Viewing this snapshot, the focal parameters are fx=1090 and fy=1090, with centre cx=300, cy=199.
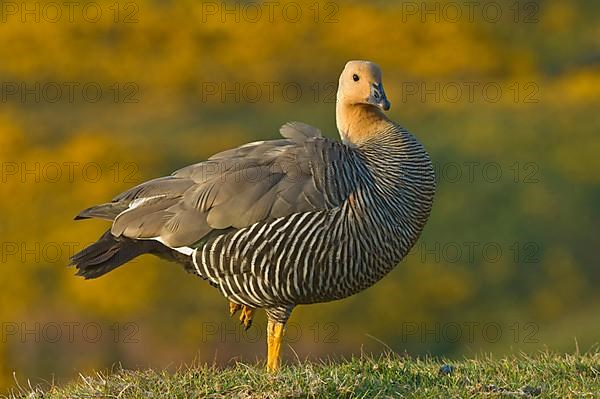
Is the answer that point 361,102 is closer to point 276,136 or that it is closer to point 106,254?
point 106,254

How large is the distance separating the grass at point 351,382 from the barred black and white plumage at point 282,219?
2.29 ft

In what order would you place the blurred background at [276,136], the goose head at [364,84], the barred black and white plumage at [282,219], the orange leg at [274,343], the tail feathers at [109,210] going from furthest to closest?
1. the blurred background at [276,136]
2. the goose head at [364,84]
3. the tail feathers at [109,210]
4. the orange leg at [274,343]
5. the barred black and white plumage at [282,219]

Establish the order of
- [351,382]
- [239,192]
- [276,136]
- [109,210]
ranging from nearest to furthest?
[351,382]
[239,192]
[109,210]
[276,136]

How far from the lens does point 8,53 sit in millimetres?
42469

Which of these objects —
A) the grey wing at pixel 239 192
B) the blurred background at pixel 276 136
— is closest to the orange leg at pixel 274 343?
the blurred background at pixel 276 136

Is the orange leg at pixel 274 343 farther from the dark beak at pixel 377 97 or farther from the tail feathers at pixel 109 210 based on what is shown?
the dark beak at pixel 377 97

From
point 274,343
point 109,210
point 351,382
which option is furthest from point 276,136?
point 351,382

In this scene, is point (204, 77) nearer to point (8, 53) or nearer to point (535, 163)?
point (8, 53)

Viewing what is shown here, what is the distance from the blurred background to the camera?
21484mm

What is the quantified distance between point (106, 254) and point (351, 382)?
2491mm

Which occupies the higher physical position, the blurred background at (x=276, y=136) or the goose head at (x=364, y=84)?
the goose head at (x=364, y=84)

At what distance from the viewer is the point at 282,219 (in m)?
7.68

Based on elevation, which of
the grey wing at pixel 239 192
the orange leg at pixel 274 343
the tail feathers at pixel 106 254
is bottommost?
the orange leg at pixel 274 343

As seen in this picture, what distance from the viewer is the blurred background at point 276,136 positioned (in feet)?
70.5
